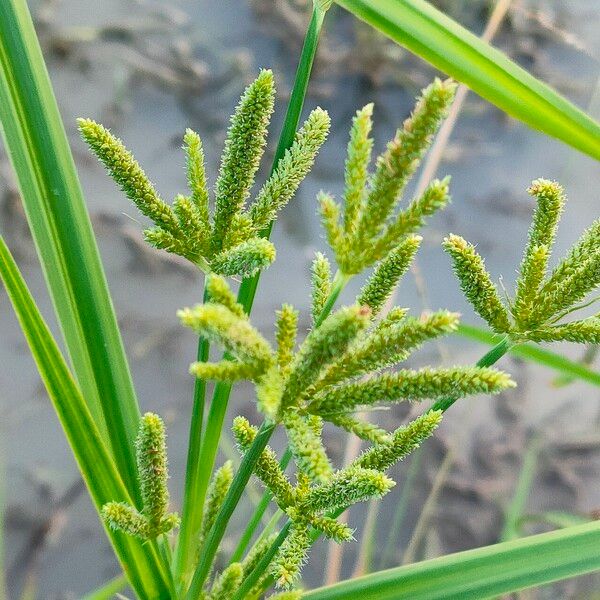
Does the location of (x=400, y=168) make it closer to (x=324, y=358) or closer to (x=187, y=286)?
(x=324, y=358)

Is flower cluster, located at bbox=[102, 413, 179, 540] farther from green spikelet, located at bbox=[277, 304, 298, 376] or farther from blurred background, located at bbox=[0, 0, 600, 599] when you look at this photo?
blurred background, located at bbox=[0, 0, 600, 599]

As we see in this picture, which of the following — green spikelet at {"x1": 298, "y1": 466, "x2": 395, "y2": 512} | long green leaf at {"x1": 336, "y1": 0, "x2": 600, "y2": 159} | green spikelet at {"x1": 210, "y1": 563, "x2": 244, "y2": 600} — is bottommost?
green spikelet at {"x1": 210, "y1": 563, "x2": 244, "y2": 600}

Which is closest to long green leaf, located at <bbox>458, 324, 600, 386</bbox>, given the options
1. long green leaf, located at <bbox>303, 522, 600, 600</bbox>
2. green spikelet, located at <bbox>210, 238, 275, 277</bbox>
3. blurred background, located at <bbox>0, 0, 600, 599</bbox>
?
long green leaf, located at <bbox>303, 522, 600, 600</bbox>

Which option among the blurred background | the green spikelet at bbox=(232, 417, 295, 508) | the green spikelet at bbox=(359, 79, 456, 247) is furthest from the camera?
the blurred background

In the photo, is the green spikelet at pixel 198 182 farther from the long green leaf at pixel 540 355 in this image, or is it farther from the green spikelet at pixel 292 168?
the long green leaf at pixel 540 355

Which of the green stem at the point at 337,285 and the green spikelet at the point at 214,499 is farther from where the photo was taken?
the green spikelet at the point at 214,499

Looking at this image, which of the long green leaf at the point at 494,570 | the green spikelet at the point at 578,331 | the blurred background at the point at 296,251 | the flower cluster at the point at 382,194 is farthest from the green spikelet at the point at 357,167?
the blurred background at the point at 296,251
